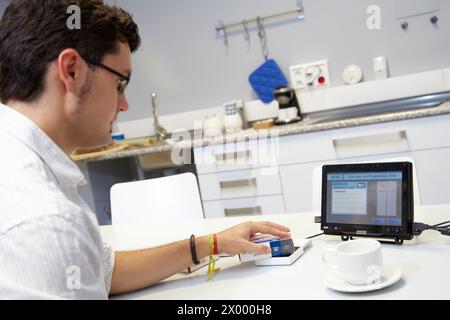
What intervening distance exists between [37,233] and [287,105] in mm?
2541

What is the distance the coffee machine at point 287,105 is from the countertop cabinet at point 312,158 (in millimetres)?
424

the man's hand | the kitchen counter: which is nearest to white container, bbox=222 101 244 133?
the kitchen counter

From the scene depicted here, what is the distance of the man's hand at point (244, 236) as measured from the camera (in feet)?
3.33

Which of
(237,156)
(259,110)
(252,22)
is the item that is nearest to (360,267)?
(237,156)

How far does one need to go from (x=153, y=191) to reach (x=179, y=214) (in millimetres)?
137

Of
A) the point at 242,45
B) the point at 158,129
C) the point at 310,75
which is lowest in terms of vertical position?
the point at 158,129

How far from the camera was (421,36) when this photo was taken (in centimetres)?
283

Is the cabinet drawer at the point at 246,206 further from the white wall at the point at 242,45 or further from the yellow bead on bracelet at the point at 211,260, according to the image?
the yellow bead on bracelet at the point at 211,260

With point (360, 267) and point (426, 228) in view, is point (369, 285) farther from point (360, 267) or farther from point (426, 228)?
point (426, 228)

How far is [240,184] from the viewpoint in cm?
273

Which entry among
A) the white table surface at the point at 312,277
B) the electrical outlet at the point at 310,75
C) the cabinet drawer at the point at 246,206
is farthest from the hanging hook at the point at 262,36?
the white table surface at the point at 312,277

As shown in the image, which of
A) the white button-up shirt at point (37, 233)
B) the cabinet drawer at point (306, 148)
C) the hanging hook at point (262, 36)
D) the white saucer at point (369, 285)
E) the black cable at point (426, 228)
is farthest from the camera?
the hanging hook at point (262, 36)

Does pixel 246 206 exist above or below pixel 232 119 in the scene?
below

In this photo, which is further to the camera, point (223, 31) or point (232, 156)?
point (223, 31)
